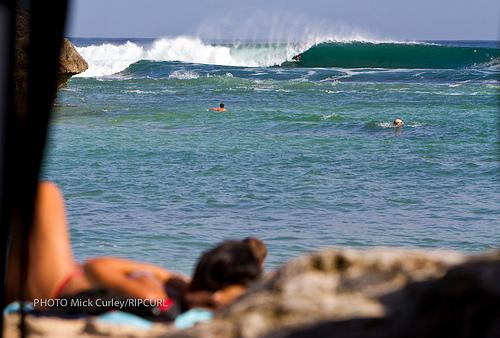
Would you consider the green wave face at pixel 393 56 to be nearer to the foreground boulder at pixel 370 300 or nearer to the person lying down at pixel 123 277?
the person lying down at pixel 123 277

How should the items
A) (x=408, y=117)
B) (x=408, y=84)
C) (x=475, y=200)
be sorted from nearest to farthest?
(x=475, y=200)
(x=408, y=117)
(x=408, y=84)

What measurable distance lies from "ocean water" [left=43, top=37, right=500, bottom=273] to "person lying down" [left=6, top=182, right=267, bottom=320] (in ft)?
13.7

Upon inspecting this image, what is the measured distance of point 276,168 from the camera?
13.3 m

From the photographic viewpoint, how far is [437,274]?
2.04 metres

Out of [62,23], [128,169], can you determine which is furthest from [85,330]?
[128,169]

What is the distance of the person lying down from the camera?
295 centimetres

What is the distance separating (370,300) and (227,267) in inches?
39.6

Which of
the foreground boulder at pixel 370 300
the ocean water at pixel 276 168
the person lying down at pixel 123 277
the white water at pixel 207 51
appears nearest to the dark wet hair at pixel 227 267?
the person lying down at pixel 123 277

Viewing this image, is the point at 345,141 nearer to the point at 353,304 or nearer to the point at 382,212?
the point at 382,212

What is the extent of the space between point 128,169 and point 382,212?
409cm

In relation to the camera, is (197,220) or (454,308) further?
(197,220)

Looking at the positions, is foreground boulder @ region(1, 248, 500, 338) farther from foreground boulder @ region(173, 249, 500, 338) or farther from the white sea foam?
the white sea foam

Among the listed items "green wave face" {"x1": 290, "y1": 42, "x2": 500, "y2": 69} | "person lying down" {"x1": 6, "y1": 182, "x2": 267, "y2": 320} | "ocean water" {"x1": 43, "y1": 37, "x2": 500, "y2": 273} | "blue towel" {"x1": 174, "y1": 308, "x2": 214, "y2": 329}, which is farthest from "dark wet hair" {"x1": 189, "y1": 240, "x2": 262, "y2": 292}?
"green wave face" {"x1": 290, "y1": 42, "x2": 500, "y2": 69}

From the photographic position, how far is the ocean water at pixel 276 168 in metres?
9.09
